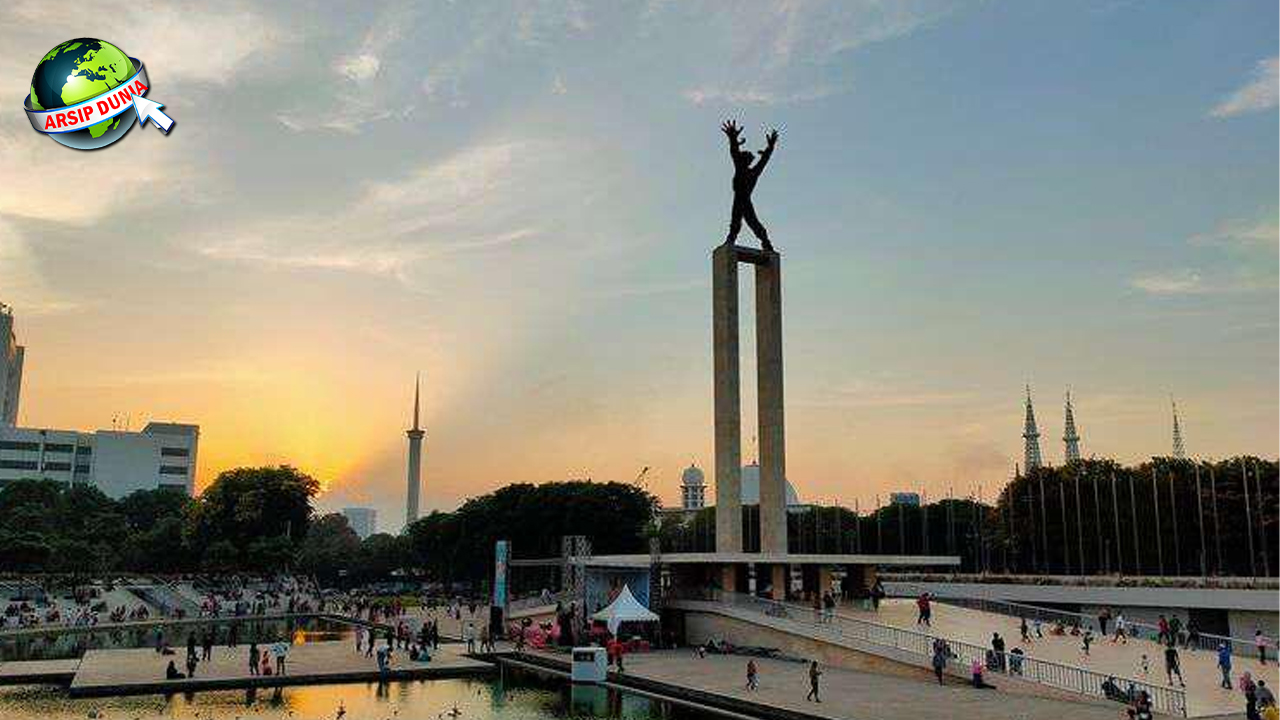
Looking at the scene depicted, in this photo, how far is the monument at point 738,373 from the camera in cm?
5103

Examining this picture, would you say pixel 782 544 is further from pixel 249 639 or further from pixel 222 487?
pixel 222 487

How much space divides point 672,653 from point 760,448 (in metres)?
13.0

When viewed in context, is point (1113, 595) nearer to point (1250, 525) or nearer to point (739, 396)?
point (1250, 525)

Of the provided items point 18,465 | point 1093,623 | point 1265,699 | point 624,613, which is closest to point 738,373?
point 624,613

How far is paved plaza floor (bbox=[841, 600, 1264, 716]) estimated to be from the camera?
28.8m

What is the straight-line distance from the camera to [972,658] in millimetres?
33812

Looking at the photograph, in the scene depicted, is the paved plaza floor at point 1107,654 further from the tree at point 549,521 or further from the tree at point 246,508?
the tree at point 246,508

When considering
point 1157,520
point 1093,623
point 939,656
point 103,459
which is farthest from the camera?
point 103,459

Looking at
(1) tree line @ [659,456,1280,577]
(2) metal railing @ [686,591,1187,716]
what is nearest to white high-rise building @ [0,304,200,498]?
(1) tree line @ [659,456,1280,577]

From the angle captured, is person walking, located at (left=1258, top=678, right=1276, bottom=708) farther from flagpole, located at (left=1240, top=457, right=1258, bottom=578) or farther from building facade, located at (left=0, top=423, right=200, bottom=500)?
building facade, located at (left=0, top=423, right=200, bottom=500)

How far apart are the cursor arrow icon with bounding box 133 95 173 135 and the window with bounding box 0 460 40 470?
481 ft

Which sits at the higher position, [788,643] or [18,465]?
[18,465]

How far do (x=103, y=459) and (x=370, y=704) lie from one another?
5652 inches

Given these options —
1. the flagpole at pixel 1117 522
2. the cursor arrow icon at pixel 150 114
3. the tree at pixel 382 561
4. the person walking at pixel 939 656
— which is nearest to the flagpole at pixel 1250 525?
the flagpole at pixel 1117 522
